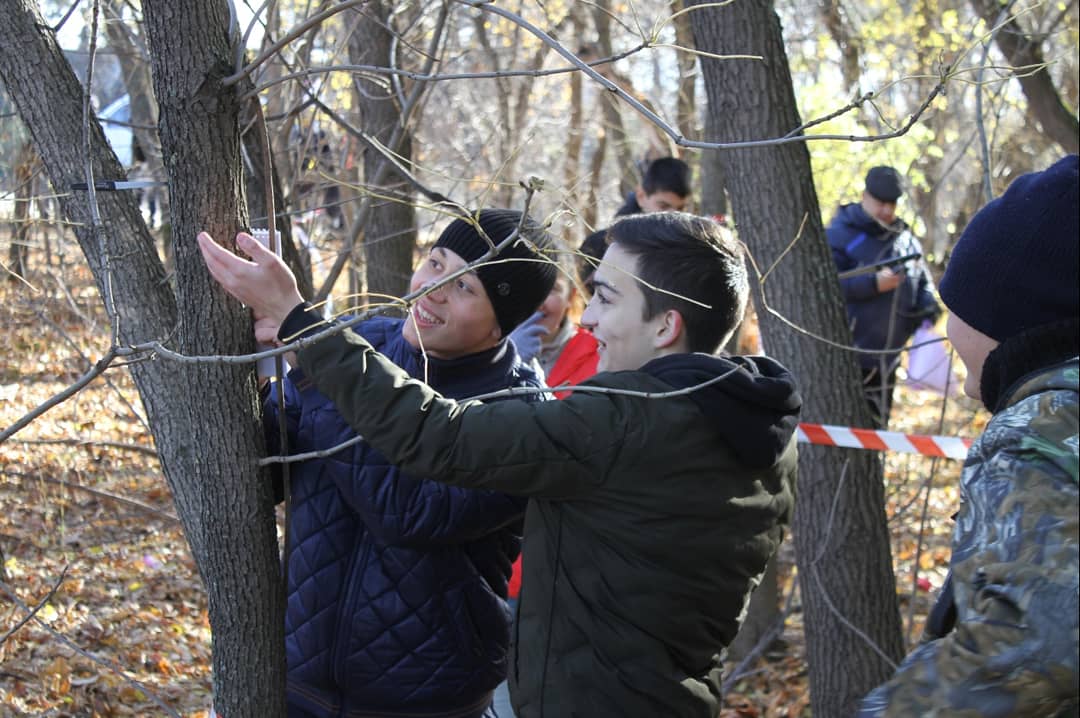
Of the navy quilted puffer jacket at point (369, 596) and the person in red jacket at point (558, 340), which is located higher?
the person in red jacket at point (558, 340)

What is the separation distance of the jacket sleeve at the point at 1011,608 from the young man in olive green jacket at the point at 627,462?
617 mm

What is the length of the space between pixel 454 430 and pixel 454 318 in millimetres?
656

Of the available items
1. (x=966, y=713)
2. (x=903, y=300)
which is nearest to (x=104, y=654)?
(x=966, y=713)

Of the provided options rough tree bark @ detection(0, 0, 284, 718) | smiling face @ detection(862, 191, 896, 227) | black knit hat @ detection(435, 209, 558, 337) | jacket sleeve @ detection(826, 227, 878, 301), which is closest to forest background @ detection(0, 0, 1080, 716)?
rough tree bark @ detection(0, 0, 284, 718)

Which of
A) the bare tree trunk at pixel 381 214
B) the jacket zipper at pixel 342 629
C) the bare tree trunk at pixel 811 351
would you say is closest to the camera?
the jacket zipper at pixel 342 629

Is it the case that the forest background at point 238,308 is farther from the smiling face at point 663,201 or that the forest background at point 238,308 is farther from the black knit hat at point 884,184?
the smiling face at point 663,201

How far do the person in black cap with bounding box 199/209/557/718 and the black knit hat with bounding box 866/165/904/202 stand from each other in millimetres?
4632

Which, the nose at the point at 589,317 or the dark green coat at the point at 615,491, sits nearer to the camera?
the dark green coat at the point at 615,491

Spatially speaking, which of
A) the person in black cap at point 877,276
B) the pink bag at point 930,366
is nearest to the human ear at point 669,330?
the pink bag at point 930,366

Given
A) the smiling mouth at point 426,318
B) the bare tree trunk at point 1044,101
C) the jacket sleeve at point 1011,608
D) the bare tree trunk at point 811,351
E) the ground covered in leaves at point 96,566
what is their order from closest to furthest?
the jacket sleeve at point 1011,608, the smiling mouth at point 426,318, the bare tree trunk at point 811,351, the ground covered in leaves at point 96,566, the bare tree trunk at point 1044,101

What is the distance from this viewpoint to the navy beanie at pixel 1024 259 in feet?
5.21

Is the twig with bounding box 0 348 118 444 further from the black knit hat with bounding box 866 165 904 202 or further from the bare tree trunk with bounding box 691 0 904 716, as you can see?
the black knit hat with bounding box 866 165 904 202

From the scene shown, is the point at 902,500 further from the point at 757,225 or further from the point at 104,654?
the point at 104,654

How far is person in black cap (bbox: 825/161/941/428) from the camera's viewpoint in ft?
21.9
